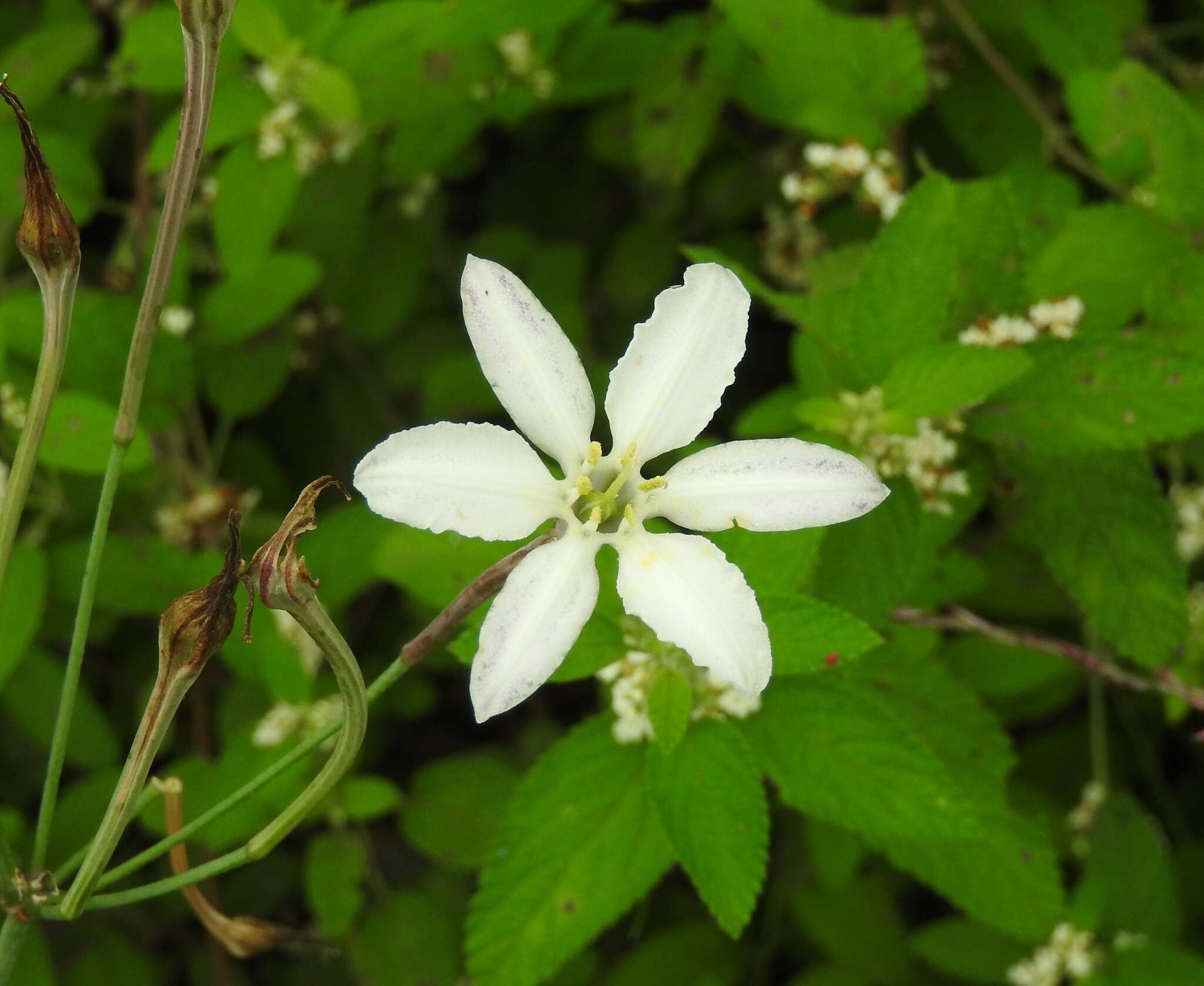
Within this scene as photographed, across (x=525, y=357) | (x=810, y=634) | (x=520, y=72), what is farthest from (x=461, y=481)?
(x=520, y=72)

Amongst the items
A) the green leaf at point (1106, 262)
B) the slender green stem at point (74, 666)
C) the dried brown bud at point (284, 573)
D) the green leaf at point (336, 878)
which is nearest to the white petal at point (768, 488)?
the dried brown bud at point (284, 573)

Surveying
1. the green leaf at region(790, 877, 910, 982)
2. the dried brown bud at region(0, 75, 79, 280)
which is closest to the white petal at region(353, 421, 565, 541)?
the dried brown bud at region(0, 75, 79, 280)

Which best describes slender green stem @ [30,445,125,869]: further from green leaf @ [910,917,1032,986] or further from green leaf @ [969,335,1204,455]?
green leaf @ [910,917,1032,986]

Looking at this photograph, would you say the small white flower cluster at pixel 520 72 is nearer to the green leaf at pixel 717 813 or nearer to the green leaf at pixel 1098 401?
the green leaf at pixel 1098 401

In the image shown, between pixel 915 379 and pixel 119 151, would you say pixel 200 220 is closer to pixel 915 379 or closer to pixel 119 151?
pixel 119 151

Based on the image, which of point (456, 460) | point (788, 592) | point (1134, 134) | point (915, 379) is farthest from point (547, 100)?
point (456, 460)

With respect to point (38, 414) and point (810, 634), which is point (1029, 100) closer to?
point (810, 634)
